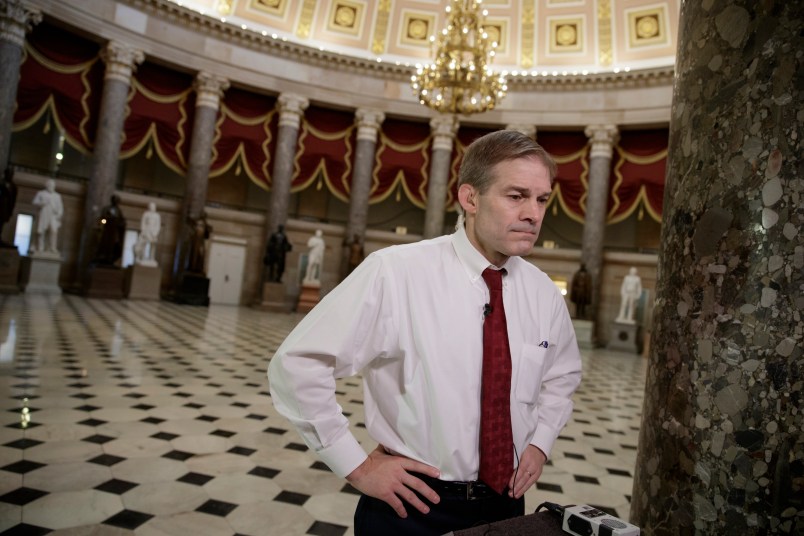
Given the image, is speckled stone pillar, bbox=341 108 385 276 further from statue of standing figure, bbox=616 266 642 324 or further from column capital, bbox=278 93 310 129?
statue of standing figure, bbox=616 266 642 324

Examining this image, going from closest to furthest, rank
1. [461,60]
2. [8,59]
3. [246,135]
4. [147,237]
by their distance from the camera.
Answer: [461,60]
[8,59]
[147,237]
[246,135]

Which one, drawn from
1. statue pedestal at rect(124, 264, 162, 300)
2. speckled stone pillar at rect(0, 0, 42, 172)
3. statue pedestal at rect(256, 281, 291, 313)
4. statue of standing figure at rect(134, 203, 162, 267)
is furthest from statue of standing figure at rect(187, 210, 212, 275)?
speckled stone pillar at rect(0, 0, 42, 172)

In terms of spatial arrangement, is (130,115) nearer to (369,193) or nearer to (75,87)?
(75,87)

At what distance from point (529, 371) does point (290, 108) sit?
20.1 meters

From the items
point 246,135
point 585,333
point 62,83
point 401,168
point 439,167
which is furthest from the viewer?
point 401,168

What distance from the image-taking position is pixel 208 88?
18906mm

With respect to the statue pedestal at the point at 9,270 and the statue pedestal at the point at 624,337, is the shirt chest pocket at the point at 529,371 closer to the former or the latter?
the statue pedestal at the point at 9,270

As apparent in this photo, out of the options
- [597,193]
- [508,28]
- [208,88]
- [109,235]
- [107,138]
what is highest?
[508,28]

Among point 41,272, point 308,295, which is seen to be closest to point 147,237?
point 41,272

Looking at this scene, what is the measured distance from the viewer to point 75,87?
1709cm

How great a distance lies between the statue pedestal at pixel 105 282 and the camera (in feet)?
51.1

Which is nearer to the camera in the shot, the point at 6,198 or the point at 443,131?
the point at 6,198

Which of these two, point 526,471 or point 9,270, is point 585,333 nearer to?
point 9,270

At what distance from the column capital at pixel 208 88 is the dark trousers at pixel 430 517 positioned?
19.6 m
